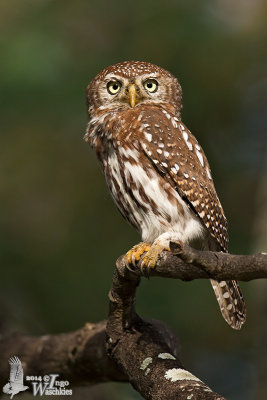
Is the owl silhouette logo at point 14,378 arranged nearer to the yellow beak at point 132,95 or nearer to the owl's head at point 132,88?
the owl's head at point 132,88

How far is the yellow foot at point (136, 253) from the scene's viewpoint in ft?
14.6

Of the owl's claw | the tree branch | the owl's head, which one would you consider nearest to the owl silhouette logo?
the tree branch

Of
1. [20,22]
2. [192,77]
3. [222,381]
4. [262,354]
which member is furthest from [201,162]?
[222,381]

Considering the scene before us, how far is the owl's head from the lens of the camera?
542 centimetres

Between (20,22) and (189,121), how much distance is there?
6.24ft

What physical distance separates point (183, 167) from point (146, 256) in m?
0.87

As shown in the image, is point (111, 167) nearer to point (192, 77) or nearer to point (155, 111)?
point (155, 111)

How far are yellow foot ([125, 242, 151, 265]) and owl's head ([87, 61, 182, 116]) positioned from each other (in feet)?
3.52

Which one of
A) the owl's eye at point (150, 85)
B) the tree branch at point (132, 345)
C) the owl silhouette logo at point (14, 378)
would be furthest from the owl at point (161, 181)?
the owl silhouette logo at point (14, 378)

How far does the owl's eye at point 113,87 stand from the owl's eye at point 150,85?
195mm

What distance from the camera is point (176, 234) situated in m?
4.99

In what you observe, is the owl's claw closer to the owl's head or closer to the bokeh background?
the owl's head

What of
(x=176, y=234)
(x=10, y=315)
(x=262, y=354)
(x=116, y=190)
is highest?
(x=116, y=190)

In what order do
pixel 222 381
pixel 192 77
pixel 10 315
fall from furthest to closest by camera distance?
1. pixel 222 381
2. pixel 192 77
3. pixel 10 315
